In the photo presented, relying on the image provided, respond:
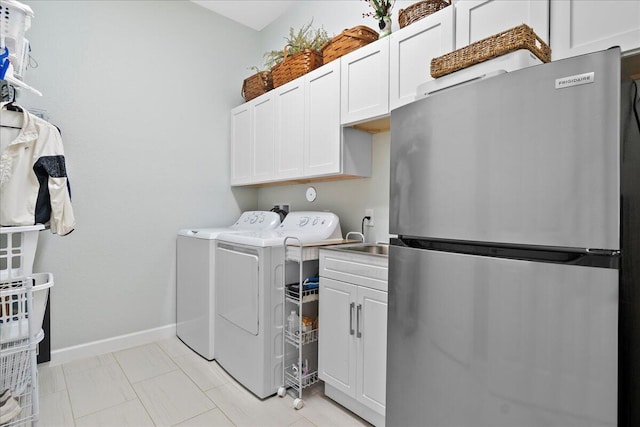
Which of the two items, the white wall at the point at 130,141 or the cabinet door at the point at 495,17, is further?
the white wall at the point at 130,141

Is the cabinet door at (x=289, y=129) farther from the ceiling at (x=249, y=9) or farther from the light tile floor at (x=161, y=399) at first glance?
the light tile floor at (x=161, y=399)

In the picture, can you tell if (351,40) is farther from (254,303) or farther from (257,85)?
(254,303)

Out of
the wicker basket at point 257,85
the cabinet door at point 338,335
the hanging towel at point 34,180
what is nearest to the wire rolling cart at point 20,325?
the hanging towel at point 34,180

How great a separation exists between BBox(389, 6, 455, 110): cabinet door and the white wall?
6.74ft

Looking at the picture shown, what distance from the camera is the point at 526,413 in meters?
0.85

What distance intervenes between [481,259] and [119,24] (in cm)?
326

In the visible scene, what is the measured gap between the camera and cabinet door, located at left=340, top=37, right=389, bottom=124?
6.33 feet

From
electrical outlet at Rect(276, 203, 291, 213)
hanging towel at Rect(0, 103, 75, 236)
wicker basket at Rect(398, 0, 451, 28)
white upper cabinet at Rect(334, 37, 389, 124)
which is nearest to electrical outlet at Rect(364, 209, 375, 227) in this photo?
white upper cabinet at Rect(334, 37, 389, 124)

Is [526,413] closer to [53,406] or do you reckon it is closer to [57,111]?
[53,406]

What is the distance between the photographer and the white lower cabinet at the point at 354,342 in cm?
168

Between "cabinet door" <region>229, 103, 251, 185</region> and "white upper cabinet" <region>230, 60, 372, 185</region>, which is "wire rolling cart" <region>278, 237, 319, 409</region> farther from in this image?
"cabinet door" <region>229, 103, 251, 185</region>

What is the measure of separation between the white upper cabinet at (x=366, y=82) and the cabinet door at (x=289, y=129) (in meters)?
0.46

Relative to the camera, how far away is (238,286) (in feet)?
7.37

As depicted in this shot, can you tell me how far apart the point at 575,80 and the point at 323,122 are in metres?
1.68
